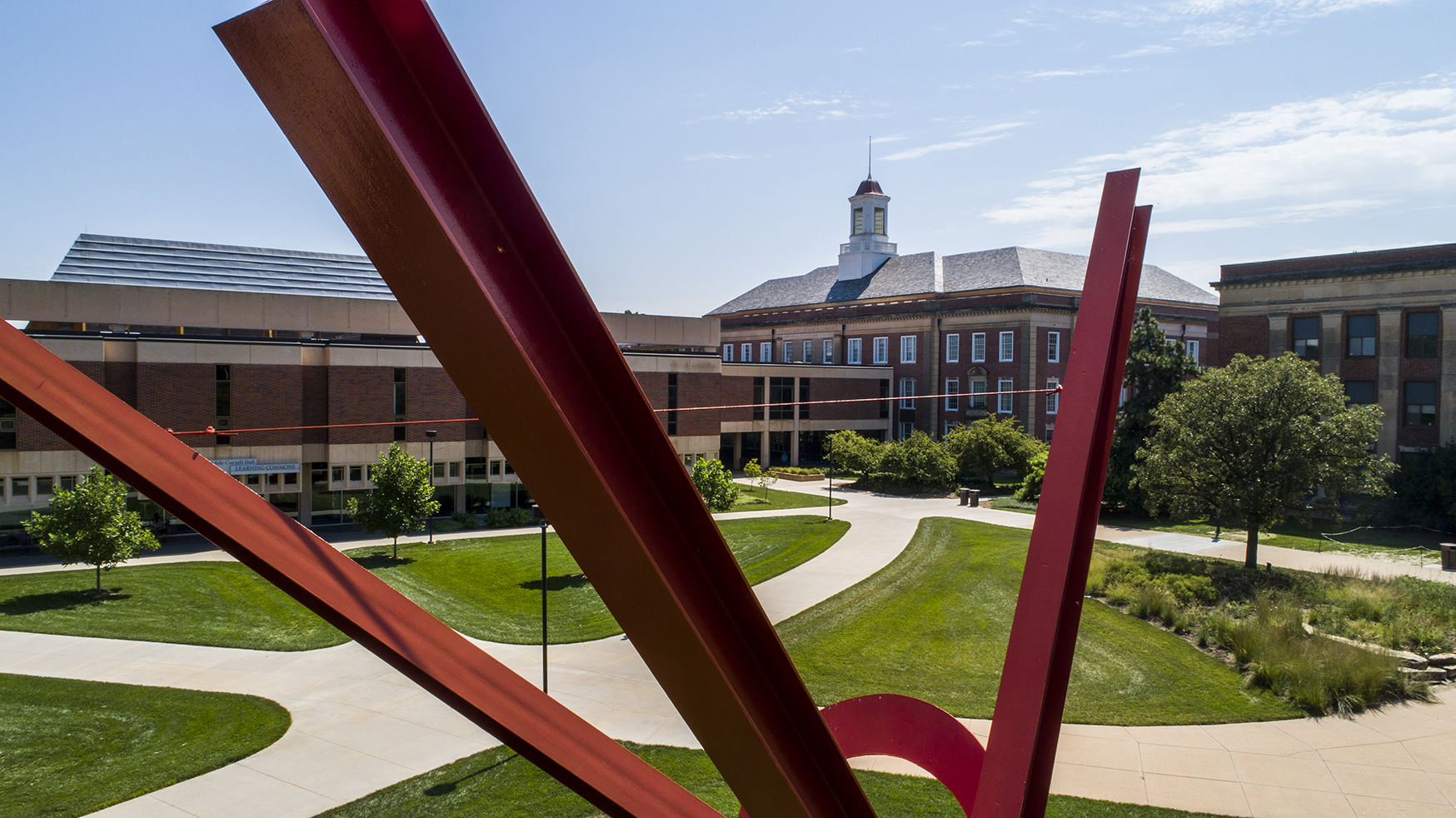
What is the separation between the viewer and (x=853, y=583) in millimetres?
24406

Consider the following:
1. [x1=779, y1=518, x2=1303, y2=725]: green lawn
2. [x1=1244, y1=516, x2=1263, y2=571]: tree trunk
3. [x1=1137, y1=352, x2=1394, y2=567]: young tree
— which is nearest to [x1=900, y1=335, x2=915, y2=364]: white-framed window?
[x1=1137, y1=352, x2=1394, y2=567]: young tree

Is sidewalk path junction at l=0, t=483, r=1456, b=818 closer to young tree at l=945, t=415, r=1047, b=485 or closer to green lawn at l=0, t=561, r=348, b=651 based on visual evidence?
green lawn at l=0, t=561, r=348, b=651

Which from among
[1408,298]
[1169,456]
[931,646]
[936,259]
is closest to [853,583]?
[931,646]

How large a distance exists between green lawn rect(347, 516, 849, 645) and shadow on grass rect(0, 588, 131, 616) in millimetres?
6268

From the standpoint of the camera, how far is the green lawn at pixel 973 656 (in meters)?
15.0

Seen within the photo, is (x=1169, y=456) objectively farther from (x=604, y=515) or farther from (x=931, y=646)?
(x=604, y=515)

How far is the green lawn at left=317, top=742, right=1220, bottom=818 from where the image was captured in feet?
36.6

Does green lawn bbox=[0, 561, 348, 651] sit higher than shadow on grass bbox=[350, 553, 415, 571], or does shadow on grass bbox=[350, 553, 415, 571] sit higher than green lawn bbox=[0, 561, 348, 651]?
shadow on grass bbox=[350, 553, 415, 571]

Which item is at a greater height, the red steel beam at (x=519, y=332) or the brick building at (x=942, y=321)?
the brick building at (x=942, y=321)

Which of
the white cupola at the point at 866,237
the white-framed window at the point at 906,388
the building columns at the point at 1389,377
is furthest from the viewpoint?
the white cupola at the point at 866,237

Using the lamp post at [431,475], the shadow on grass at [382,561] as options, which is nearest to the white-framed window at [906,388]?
the lamp post at [431,475]

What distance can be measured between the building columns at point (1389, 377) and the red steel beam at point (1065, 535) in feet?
138

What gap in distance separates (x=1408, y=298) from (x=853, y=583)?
103 feet

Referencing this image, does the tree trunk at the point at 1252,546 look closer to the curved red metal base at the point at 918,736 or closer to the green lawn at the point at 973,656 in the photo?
the green lawn at the point at 973,656
